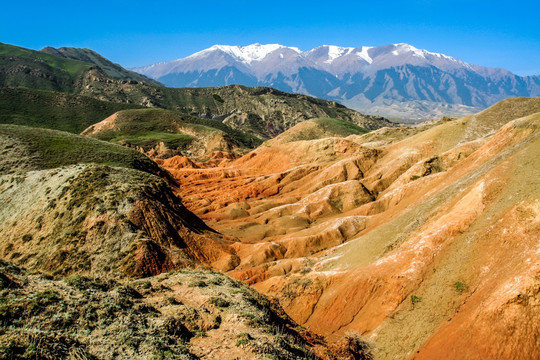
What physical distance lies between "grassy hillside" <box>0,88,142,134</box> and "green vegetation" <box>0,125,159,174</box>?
69384 millimetres

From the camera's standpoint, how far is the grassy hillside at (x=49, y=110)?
4882 inches

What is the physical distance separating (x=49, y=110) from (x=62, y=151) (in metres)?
92.2

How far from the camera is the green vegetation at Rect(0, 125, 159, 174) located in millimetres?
54375

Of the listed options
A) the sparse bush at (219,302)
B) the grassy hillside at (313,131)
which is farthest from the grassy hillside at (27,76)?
the sparse bush at (219,302)

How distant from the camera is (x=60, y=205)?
3356cm

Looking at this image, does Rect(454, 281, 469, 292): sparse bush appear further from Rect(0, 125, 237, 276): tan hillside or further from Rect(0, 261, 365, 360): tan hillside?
Rect(0, 125, 237, 276): tan hillside

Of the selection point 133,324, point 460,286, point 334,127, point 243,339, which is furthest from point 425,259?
point 334,127

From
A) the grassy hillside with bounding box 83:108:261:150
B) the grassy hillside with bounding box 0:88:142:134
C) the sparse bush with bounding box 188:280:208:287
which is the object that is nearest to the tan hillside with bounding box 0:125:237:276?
the sparse bush with bounding box 188:280:208:287

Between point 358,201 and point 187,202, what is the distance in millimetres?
31241

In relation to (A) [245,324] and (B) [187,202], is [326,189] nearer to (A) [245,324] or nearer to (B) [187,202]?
(B) [187,202]

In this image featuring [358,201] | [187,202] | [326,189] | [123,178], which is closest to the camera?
[123,178]

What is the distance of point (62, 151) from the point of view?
2286 inches

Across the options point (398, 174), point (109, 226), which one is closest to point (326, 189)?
point (398, 174)

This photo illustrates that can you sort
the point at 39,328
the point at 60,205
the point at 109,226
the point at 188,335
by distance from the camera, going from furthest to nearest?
the point at 60,205
the point at 109,226
the point at 188,335
the point at 39,328
